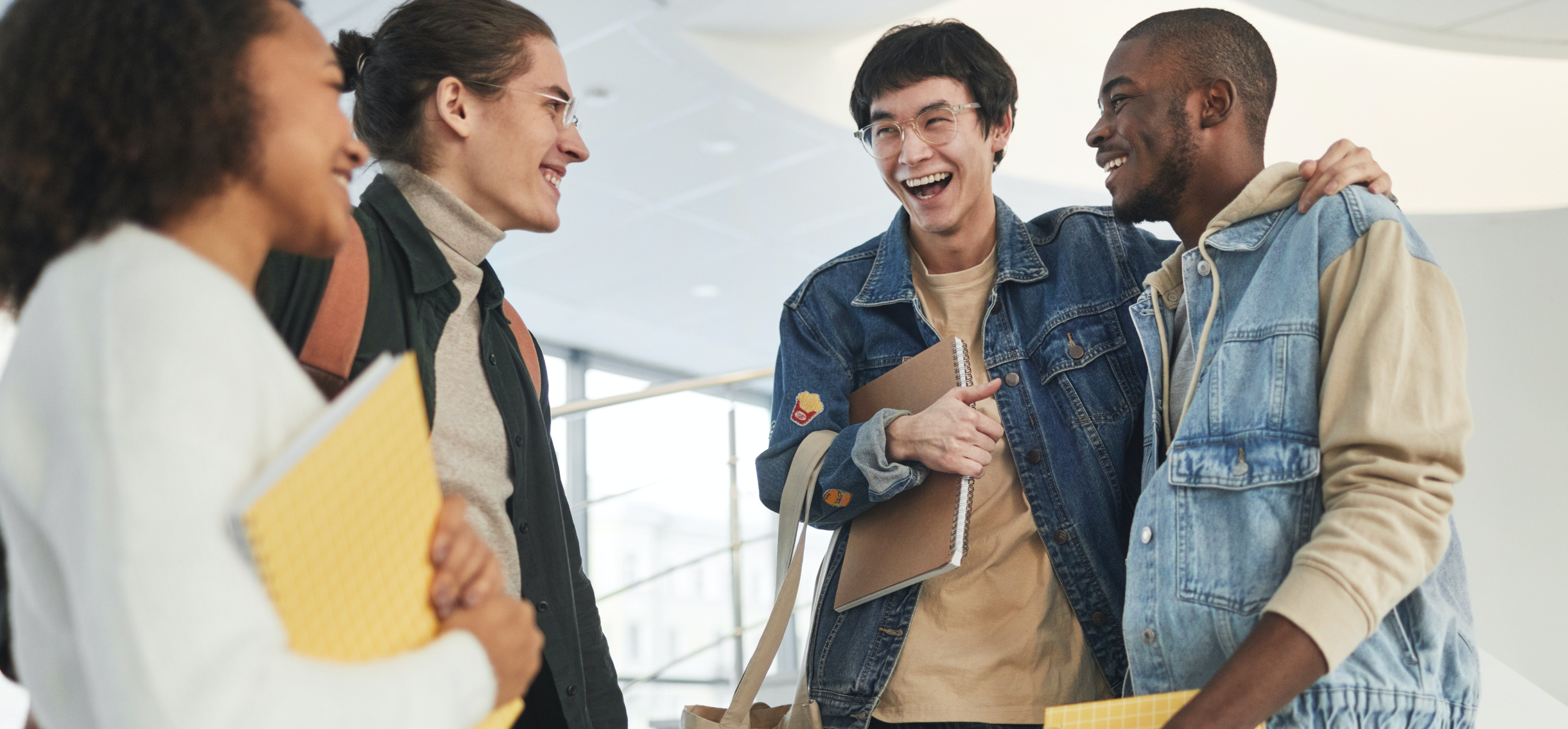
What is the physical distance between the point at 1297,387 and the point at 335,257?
1100 millimetres

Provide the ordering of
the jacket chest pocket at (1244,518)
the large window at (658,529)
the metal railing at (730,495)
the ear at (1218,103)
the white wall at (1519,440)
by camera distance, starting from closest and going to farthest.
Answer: the jacket chest pocket at (1244,518) → the ear at (1218,103) → the metal railing at (730,495) → the white wall at (1519,440) → the large window at (658,529)

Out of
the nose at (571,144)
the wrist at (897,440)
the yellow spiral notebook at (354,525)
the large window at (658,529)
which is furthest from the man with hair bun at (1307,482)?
the large window at (658,529)

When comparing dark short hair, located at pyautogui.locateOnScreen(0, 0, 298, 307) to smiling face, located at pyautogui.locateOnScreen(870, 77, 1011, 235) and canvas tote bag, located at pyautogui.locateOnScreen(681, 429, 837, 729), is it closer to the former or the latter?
canvas tote bag, located at pyautogui.locateOnScreen(681, 429, 837, 729)

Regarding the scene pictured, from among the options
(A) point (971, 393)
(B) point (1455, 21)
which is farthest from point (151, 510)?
(B) point (1455, 21)

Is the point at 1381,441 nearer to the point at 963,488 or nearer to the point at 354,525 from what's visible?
the point at 963,488

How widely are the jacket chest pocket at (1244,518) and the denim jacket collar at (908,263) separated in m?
0.64

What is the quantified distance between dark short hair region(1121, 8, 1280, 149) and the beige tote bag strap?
2.61 ft

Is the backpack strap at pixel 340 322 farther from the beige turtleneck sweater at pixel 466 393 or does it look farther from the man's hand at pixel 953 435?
the man's hand at pixel 953 435

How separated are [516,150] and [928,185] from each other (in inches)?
29.8

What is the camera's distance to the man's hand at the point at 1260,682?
1200mm

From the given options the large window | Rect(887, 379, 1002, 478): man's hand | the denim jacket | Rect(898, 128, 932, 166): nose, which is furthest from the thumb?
the large window

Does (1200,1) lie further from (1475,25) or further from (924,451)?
(924,451)

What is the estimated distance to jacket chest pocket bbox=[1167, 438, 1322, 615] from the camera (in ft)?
4.34

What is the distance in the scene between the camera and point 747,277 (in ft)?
28.0
